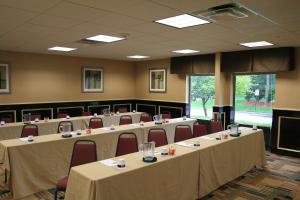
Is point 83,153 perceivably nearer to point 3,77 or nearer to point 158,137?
point 158,137

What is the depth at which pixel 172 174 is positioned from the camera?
3012 millimetres

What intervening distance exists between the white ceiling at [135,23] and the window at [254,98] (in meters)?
1.61

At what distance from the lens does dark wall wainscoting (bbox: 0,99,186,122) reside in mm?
7211

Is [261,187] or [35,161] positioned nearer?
[35,161]

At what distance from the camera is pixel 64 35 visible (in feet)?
15.4

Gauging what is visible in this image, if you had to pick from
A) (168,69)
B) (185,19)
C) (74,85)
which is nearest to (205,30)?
(185,19)

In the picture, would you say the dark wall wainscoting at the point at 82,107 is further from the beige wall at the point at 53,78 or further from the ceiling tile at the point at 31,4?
the ceiling tile at the point at 31,4

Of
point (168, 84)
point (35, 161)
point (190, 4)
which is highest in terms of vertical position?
point (190, 4)

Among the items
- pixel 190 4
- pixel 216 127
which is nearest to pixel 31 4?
pixel 190 4

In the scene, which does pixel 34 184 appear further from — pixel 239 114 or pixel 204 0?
pixel 239 114

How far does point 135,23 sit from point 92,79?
5462mm

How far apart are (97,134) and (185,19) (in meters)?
2.54

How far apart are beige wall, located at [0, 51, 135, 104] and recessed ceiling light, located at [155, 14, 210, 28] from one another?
5.32 meters

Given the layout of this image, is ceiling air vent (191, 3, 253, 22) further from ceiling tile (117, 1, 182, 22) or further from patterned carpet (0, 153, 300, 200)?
patterned carpet (0, 153, 300, 200)
